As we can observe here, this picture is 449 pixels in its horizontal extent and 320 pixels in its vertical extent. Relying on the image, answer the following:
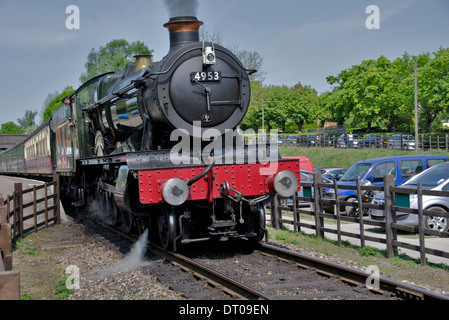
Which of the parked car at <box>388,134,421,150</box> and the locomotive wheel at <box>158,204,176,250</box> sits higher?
the parked car at <box>388,134,421,150</box>

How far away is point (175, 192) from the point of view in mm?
7375

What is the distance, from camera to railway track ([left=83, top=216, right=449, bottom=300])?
560cm

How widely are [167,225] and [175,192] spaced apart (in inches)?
41.2

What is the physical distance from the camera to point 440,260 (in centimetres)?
786

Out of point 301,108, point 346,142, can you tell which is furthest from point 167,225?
point 301,108

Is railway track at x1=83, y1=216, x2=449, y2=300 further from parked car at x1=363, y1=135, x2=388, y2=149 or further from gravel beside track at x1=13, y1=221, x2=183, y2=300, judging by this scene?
parked car at x1=363, y1=135, x2=388, y2=149

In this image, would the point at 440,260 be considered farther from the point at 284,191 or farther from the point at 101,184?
the point at 101,184

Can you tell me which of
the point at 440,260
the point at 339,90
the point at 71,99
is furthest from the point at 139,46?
the point at 440,260

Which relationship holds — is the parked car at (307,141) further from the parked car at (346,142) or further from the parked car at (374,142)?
the parked car at (374,142)

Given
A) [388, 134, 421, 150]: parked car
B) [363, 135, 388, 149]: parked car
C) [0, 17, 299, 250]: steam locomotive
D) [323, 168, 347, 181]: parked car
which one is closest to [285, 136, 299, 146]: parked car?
[363, 135, 388, 149]: parked car

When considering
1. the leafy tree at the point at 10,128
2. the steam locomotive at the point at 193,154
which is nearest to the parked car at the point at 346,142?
the steam locomotive at the point at 193,154

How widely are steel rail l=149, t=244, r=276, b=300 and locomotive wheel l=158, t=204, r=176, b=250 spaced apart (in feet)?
0.58
